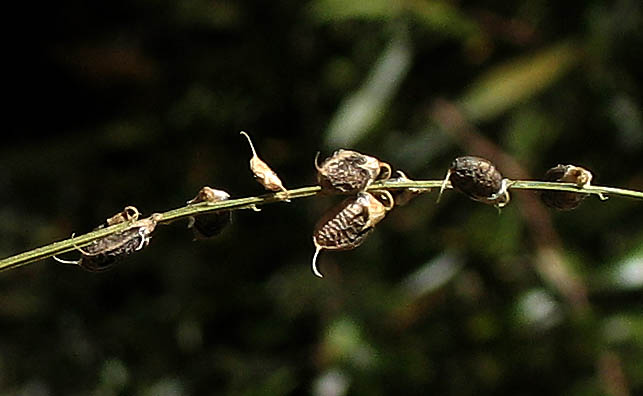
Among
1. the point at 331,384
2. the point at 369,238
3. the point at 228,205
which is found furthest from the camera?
the point at 369,238

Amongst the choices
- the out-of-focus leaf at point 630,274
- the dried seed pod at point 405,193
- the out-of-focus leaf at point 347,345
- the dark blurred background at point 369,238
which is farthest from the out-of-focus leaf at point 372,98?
the dried seed pod at point 405,193

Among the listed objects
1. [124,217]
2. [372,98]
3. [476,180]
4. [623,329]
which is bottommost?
[623,329]

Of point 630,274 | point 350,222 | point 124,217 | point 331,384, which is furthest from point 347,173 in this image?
point 630,274

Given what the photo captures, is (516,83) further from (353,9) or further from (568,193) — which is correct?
(568,193)

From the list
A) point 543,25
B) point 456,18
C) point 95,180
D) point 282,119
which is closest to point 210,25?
point 282,119

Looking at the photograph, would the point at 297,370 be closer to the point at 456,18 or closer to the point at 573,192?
the point at 456,18

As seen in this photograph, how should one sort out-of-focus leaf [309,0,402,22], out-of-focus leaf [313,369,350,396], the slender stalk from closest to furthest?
the slender stalk < out-of-focus leaf [313,369,350,396] < out-of-focus leaf [309,0,402,22]

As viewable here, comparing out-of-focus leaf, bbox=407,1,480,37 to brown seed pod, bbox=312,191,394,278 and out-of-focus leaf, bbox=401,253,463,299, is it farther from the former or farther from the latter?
brown seed pod, bbox=312,191,394,278

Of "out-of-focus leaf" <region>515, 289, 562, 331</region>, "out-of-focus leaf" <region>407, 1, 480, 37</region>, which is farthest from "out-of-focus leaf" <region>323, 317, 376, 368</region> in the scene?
"out-of-focus leaf" <region>407, 1, 480, 37</region>
